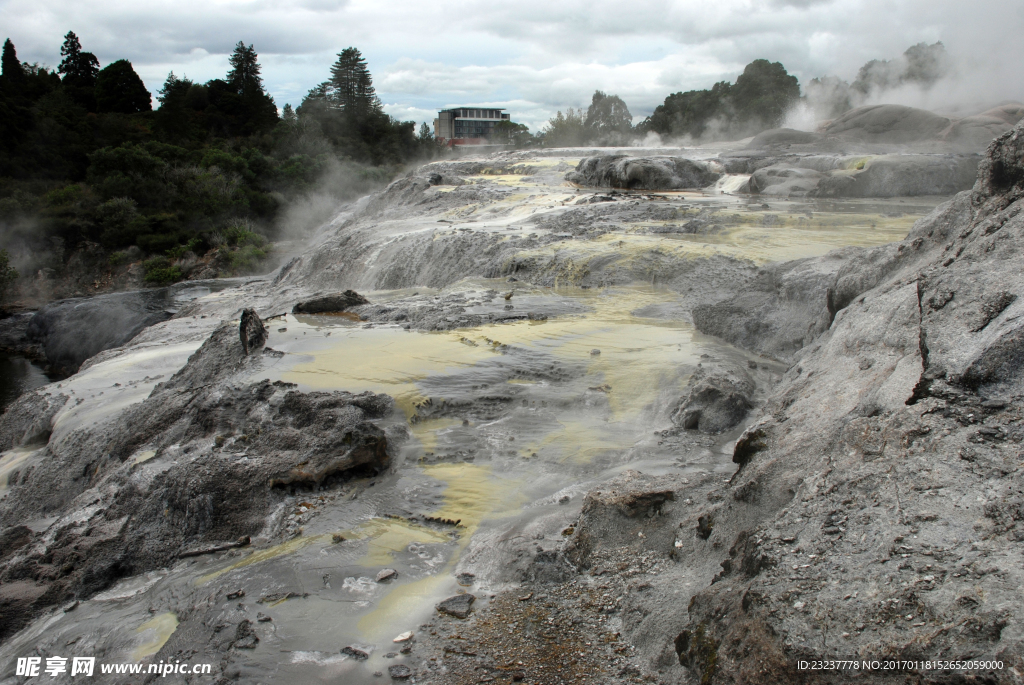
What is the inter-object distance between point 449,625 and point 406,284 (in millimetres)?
7752

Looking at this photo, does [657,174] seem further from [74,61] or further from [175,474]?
[74,61]

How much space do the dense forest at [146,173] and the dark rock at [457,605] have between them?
18.4 metres

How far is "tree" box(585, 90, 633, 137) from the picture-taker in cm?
4425

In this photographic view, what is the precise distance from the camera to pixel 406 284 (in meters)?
9.76

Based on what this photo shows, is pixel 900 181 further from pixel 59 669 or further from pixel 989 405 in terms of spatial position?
pixel 59 669

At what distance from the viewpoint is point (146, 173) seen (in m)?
22.4

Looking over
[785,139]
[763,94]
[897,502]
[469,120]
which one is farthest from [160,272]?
[469,120]

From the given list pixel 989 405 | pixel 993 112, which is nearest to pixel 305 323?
pixel 989 405

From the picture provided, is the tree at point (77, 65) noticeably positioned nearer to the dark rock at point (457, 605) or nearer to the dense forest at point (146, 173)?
the dense forest at point (146, 173)

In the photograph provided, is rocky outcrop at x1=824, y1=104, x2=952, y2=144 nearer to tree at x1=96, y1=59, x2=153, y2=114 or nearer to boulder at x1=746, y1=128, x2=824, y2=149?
Result: boulder at x1=746, y1=128, x2=824, y2=149

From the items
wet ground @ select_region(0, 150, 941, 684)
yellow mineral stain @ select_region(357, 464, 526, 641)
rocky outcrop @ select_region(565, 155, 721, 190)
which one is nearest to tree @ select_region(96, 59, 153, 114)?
rocky outcrop @ select_region(565, 155, 721, 190)

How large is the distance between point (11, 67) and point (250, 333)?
31.4m

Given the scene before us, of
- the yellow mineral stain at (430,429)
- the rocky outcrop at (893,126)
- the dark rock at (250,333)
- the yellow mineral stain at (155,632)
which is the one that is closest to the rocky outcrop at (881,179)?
the rocky outcrop at (893,126)

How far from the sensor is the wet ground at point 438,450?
8.25ft
